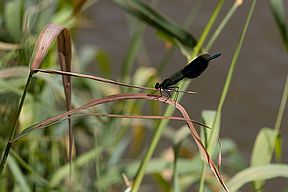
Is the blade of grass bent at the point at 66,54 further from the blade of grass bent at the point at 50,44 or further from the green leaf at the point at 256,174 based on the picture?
the green leaf at the point at 256,174

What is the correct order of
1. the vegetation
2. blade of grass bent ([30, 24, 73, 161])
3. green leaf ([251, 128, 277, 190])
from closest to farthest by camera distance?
1. blade of grass bent ([30, 24, 73, 161])
2. the vegetation
3. green leaf ([251, 128, 277, 190])

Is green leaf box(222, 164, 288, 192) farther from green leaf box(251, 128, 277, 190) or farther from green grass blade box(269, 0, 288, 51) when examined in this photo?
green grass blade box(269, 0, 288, 51)

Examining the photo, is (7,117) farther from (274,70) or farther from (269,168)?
(274,70)

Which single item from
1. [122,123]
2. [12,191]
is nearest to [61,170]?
[12,191]

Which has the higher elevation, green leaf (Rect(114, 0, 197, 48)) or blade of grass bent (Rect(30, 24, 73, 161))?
green leaf (Rect(114, 0, 197, 48))

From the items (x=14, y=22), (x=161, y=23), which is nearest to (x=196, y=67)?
(x=161, y=23)

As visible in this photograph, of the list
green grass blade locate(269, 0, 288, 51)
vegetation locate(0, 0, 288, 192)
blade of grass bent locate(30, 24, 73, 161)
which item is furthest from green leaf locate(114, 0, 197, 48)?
blade of grass bent locate(30, 24, 73, 161)

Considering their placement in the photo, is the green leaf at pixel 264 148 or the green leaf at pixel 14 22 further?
the green leaf at pixel 14 22

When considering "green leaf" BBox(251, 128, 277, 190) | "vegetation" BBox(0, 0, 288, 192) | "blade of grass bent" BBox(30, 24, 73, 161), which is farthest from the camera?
"green leaf" BBox(251, 128, 277, 190)

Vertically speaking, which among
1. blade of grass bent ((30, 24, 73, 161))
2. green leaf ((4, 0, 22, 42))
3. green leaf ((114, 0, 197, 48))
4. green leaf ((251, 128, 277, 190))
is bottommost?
blade of grass bent ((30, 24, 73, 161))

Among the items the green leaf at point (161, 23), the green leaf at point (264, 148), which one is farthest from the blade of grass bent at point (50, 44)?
the green leaf at point (264, 148)

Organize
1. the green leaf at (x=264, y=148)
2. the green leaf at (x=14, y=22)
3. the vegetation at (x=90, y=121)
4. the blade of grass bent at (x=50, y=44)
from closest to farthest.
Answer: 1. the blade of grass bent at (x=50, y=44)
2. the vegetation at (x=90, y=121)
3. the green leaf at (x=264, y=148)
4. the green leaf at (x=14, y=22)

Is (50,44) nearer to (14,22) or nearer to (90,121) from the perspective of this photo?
(14,22)
